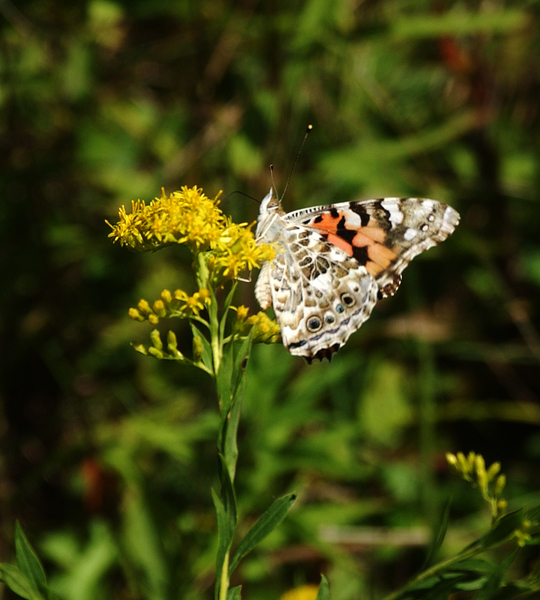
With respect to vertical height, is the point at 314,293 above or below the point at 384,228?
below

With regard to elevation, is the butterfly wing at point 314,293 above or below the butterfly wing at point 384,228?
below

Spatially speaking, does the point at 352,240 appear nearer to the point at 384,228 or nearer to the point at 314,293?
the point at 384,228

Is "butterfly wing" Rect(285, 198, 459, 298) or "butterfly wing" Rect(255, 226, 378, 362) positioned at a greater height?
"butterfly wing" Rect(285, 198, 459, 298)

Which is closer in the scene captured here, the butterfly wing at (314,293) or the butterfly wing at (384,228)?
the butterfly wing at (314,293)

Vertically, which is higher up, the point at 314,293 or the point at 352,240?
the point at 352,240

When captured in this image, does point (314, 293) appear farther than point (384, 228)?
No

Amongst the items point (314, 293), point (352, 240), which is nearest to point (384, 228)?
point (352, 240)

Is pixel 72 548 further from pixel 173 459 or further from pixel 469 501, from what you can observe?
pixel 469 501

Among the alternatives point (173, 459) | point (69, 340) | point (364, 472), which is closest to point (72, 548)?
point (173, 459)

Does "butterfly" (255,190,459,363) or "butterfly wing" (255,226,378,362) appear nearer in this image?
"butterfly wing" (255,226,378,362)

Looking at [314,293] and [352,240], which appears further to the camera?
[352,240]

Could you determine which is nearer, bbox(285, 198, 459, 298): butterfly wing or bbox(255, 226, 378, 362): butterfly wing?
bbox(255, 226, 378, 362): butterfly wing
